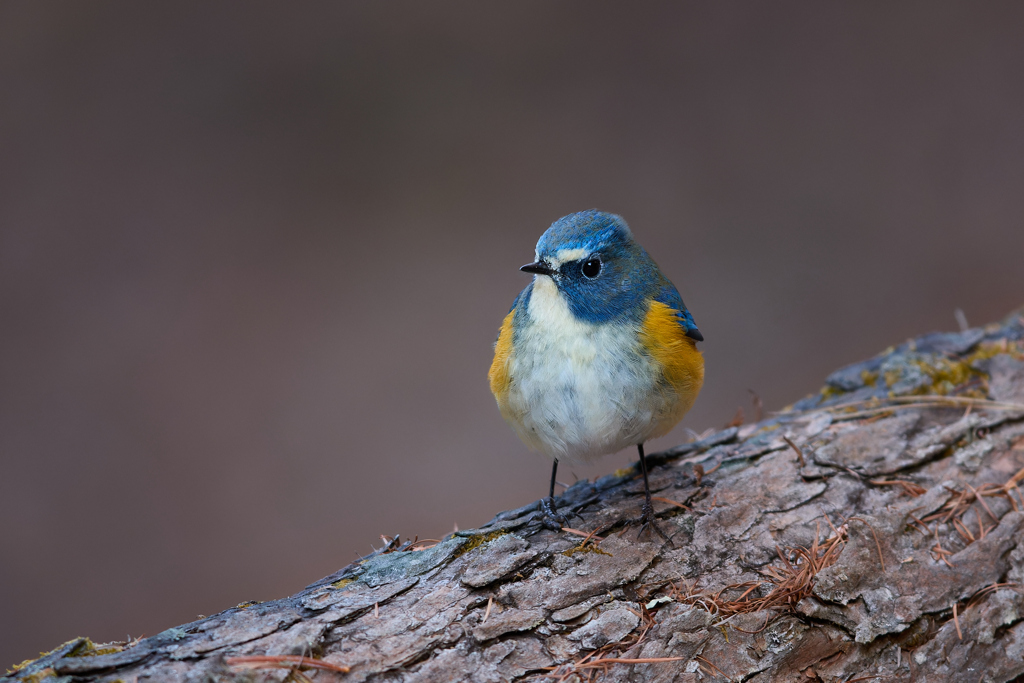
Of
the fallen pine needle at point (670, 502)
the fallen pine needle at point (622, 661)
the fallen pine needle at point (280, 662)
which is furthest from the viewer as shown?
the fallen pine needle at point (670, 502)

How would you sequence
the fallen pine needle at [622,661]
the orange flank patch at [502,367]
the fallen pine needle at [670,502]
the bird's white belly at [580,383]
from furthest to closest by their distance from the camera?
the fallen pine needle at [670,502]
the orange flank patch at [502,367]
the bird's white belly at [580,383]
the fallen pine needle at [622,661]

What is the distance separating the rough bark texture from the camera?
1791 mm

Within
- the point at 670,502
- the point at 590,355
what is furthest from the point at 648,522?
the point at 590,355

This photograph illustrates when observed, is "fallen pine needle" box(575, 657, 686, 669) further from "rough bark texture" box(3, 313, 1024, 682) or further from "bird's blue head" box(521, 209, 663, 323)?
"bird's blue head" box(521, 209, 663, 323)

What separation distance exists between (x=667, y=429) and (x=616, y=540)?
395mm

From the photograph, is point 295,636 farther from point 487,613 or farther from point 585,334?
point 585,334

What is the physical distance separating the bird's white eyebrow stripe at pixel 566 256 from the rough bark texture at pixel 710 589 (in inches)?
32.1

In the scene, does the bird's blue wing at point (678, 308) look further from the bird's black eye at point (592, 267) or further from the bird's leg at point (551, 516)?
the bird's leg at point (551, 516)

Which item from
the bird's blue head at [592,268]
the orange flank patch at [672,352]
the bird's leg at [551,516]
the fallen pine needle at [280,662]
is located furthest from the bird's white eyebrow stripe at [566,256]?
the fallen pine needle at [280,662]

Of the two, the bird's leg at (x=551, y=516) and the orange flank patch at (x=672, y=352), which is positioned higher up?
the orange flank patch at (x=672, y=352)

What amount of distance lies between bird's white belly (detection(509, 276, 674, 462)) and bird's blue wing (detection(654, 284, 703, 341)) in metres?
0.24

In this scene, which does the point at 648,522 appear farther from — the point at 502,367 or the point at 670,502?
the point at 502,367

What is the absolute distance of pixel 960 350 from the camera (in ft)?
10.3

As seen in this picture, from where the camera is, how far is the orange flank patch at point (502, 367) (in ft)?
7.23
